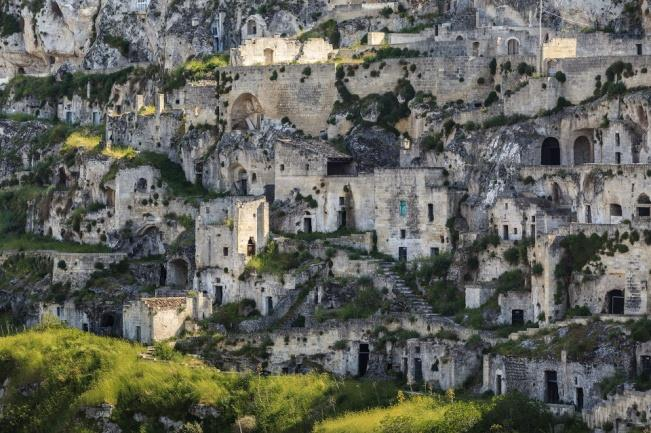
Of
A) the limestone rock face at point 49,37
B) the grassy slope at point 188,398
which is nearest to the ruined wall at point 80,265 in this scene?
the grassy slope at point 188,398

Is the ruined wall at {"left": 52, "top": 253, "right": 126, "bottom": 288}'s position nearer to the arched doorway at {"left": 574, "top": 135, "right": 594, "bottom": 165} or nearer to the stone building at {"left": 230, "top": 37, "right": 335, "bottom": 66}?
the stone building at {"left": 230, "top": 37, "right": 335, "bottom": 66}

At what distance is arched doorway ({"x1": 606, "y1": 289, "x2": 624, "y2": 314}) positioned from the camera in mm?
96812

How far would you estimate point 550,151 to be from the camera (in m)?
108

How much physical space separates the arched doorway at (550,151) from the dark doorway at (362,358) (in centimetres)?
1160

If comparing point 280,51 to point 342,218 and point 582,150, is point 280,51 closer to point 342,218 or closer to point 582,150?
point 342,218

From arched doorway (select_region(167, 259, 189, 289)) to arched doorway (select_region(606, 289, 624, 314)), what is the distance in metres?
22.5

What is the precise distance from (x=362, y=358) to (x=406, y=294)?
11.1 feet

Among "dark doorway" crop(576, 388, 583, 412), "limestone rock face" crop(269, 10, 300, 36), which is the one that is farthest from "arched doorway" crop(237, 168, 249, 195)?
"dark doorway" crop(576, 388, 583, 412)

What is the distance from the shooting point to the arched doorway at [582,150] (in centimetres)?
10656

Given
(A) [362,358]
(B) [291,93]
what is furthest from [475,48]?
(A) [362,358]

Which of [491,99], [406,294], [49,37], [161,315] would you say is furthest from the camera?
[49,37]

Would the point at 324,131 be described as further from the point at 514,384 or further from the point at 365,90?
the point at 514,384

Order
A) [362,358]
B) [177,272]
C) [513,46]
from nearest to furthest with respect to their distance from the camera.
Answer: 1. [362,358]
2. [177,272]
3. [513,46]

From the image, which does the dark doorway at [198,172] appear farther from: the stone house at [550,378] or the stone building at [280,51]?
the stone house at [550,378]
